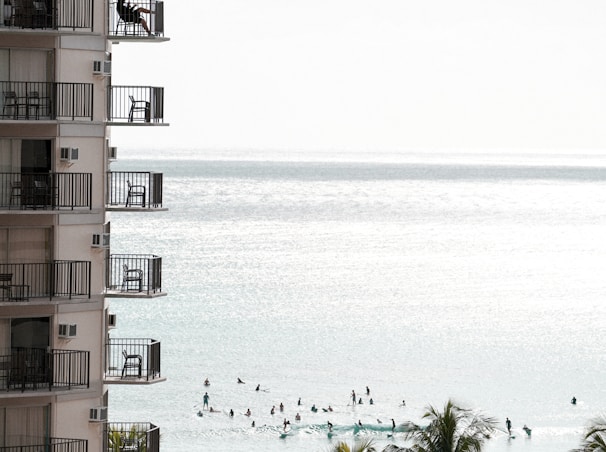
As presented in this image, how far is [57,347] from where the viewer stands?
2914 centimetres

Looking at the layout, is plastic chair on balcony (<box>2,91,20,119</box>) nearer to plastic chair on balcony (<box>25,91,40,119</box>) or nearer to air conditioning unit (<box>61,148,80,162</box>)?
plastic chair on balcony (<box>25,91,40,119</box>)

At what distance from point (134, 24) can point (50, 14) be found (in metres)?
1.88

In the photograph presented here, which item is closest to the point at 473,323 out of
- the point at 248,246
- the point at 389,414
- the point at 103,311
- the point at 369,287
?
the point at 369,287

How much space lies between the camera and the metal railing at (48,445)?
28656 millimetres

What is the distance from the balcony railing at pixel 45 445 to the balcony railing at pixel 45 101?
5670mm

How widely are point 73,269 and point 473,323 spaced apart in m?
104

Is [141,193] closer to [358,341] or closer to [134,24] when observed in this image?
[134,24]

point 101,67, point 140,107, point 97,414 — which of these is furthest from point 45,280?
point 101,67

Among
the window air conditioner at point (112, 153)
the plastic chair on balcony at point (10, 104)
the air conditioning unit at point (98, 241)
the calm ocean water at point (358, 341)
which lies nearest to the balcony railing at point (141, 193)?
the window air conditioner at point (112, 153)

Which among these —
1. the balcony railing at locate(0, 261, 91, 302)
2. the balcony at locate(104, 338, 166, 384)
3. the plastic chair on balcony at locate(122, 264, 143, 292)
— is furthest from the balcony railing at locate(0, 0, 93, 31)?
the balcony at locate(104, 338, 166, 384)

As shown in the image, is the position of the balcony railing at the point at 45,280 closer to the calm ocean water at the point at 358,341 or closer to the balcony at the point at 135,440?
the balcony at the point at 135,440

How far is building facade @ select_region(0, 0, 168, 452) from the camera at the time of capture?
28609 millimetres

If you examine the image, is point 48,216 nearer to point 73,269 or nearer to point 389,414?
point 73,269

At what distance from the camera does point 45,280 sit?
2916 cm
